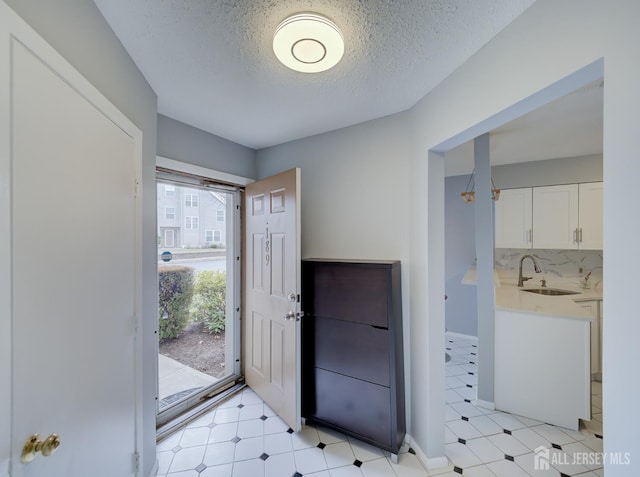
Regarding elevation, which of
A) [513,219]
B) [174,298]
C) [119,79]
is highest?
[119,79]

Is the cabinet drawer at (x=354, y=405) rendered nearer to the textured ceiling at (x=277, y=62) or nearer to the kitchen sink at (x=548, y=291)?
the textured ceiling at (x=277, y=62)

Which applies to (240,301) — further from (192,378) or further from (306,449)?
(306,449)

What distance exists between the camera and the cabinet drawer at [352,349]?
6.02 ft

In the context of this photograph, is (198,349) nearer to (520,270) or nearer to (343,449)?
(343,449)

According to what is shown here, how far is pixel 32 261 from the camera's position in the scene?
2.47ft

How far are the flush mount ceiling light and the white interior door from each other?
870mm

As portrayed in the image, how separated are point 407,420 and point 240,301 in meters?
1.86

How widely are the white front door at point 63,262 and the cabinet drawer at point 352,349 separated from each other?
1.25m

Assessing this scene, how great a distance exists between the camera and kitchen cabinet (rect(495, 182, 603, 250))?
3039 mm

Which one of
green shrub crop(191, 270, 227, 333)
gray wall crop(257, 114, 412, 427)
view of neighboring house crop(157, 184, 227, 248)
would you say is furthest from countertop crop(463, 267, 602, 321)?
view of neighboring house crop(157, 184, 227, 248)

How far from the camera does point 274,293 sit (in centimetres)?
230

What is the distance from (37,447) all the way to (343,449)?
1.78m

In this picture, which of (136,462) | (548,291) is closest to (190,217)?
(136,462)

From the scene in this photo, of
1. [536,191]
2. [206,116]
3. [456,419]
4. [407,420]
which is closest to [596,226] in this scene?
[536,191]
